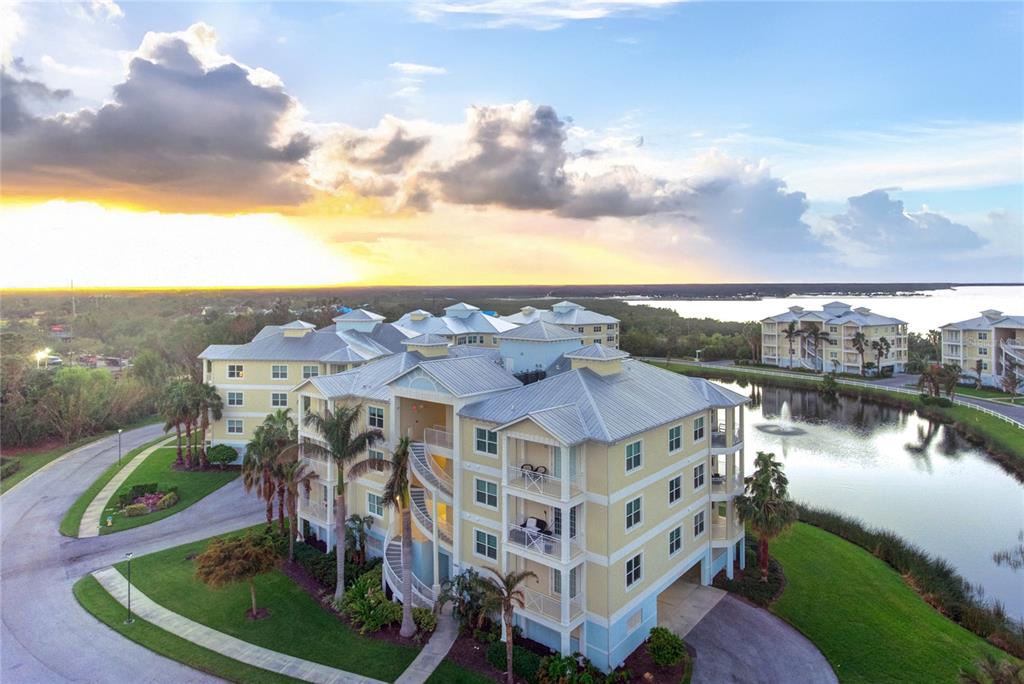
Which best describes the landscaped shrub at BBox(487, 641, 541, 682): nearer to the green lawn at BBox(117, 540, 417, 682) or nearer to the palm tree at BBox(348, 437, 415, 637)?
the green lawn at BBox(117, 540, 417, 682)

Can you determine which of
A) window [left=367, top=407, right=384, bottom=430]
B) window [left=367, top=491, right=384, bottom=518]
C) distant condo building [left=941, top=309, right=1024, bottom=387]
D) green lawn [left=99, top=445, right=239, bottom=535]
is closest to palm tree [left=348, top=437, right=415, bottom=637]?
window [left=367, top=407, right=384, bottom=430]

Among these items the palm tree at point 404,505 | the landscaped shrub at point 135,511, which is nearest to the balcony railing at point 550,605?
the palm tree at point 404,505

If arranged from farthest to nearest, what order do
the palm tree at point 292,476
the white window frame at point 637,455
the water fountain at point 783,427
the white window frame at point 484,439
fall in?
the water fountain at point 783,427 → the palm tree at point 292,476 → the white window frame at point 484,439 → the white window frame at point 637,455

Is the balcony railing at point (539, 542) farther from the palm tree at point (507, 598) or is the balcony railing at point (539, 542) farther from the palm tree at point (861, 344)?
the palm tree at point (861, 344)

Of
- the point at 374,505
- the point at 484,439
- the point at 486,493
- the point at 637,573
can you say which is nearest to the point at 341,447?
the point at 374,505

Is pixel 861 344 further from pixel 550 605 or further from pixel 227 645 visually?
pixel 227 645

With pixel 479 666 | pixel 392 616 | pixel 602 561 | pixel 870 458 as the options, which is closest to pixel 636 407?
pixel 602 561
